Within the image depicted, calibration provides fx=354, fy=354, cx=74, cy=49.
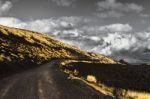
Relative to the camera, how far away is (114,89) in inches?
1422

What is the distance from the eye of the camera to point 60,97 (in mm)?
29906

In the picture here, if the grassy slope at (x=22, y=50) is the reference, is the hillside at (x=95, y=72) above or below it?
below

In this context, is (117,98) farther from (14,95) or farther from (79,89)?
(14,95)

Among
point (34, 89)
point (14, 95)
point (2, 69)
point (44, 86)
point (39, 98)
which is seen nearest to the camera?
point (39, 98)

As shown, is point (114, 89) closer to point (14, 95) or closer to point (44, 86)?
point (44, 86)

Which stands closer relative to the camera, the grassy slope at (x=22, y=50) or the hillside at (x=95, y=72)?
the hillside at (x=95, y=72)

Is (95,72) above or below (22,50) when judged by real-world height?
below

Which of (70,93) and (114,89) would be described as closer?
(70,93)

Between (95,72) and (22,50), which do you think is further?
(22,50)

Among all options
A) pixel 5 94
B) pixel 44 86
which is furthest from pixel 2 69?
pixel 5 94

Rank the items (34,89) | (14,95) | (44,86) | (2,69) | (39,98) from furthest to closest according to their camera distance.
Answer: (2,69), (44,86), (34,89), (14,95), (39,98)

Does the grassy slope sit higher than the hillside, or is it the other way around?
the grassy slope

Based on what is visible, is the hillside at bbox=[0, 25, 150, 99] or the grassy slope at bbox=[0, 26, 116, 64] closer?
the hillside at bbox=[0, 25, 150, 99]

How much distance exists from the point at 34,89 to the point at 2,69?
3009 cm
